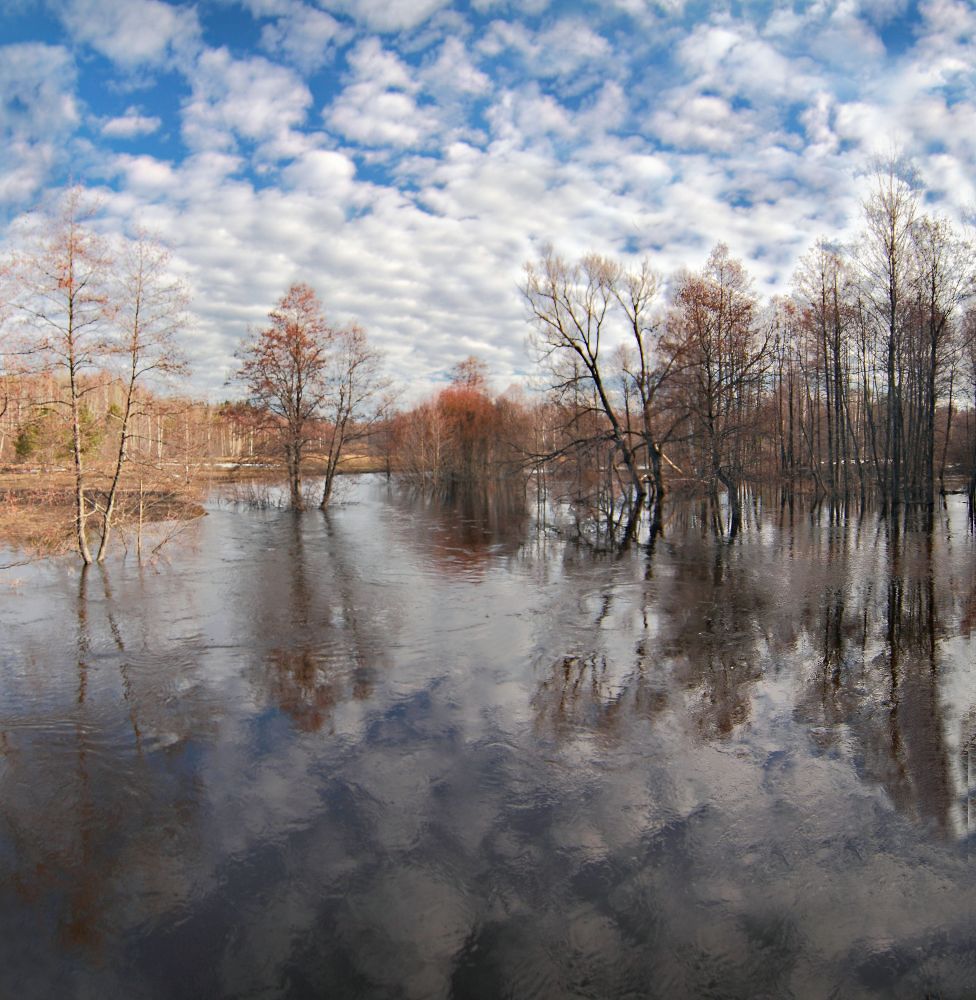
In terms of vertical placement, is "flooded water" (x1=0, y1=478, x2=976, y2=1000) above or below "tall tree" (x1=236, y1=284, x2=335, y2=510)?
below

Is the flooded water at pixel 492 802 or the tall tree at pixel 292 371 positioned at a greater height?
the tall tree at pixel 292 371

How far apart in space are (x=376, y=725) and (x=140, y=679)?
3.56m

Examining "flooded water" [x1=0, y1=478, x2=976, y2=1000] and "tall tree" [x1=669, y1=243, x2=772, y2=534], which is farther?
"tall tree" [x1=669, y1=243, x2=772, y2=534]

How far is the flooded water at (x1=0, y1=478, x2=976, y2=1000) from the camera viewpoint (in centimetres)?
419

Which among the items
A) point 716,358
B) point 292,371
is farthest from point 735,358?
point 292,371

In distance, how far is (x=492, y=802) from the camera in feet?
18.9

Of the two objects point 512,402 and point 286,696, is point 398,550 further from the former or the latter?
point 512,402

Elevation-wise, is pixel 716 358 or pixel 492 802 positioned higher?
pixel 716 358

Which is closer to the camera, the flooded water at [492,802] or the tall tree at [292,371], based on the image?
the flooded water at [492,802]

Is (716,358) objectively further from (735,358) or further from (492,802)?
(492,802)

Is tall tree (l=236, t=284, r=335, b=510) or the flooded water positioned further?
tall tree (l=236, t=284, r=335, b=510)

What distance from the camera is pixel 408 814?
563 cm

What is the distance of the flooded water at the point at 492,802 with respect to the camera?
4188 mm

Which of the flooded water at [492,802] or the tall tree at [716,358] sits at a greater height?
the tall tree at [716,358]
